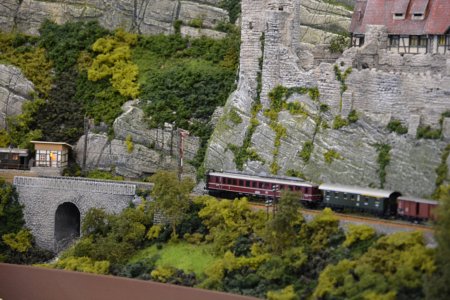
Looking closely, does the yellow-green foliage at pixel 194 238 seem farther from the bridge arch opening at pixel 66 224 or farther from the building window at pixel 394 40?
the building window at pixel 394 40

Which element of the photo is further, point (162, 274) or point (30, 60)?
point (30, 60)

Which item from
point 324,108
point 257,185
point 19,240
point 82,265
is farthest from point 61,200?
point 324,108

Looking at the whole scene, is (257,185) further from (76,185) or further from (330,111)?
(76,185)

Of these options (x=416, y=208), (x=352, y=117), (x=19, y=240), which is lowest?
(x=19, y=240)

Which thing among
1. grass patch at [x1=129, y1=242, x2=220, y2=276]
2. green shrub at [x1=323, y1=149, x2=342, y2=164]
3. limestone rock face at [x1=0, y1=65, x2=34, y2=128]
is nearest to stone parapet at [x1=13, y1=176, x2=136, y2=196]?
grass patch at [x1=129, y1=242, x2=220, y2=276]

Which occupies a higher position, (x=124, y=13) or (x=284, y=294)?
(x=124, y=13)

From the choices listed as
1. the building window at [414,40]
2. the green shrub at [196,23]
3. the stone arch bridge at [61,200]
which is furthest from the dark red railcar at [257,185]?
the green shrub at [196,23]

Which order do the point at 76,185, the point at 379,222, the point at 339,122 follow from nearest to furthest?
the point at 379,222 < the point at 339,122 < the point at 76,185
